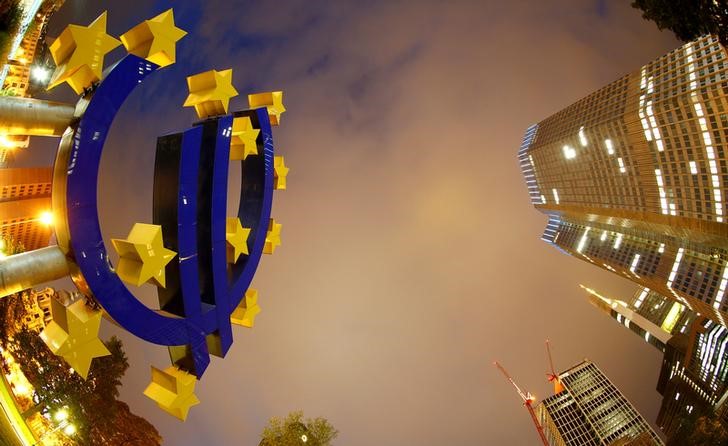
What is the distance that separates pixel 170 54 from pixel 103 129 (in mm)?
2483

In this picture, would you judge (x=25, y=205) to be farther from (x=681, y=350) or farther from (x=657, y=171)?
(x=681, y=350)

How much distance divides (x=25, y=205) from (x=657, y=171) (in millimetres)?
115103

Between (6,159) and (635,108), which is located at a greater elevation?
(635,108)

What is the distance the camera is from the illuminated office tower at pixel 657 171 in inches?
2968

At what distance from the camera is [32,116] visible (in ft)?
22.4

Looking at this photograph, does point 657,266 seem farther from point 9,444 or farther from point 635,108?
point 9,444

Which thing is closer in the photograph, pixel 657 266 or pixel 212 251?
pixel 212 251

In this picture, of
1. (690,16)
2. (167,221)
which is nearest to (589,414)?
(690,16)

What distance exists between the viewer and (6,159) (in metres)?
22.6

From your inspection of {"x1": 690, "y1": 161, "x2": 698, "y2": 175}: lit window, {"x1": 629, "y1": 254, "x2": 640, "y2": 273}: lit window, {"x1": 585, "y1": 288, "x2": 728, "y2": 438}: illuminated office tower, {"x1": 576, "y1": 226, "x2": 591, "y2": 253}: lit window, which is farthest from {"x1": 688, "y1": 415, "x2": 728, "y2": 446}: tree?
{"x1": 576, "y1": 226, "x2": 591, "y2": 253}: lit window

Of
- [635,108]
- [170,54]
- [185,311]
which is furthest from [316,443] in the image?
[635,108]

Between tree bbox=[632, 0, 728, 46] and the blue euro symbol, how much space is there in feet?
45.1

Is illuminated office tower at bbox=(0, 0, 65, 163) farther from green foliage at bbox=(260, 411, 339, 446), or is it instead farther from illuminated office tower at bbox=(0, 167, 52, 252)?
green foliage at bbox=(260, 411, 339, 446)

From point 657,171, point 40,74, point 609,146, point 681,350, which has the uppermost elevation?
point 609,146
